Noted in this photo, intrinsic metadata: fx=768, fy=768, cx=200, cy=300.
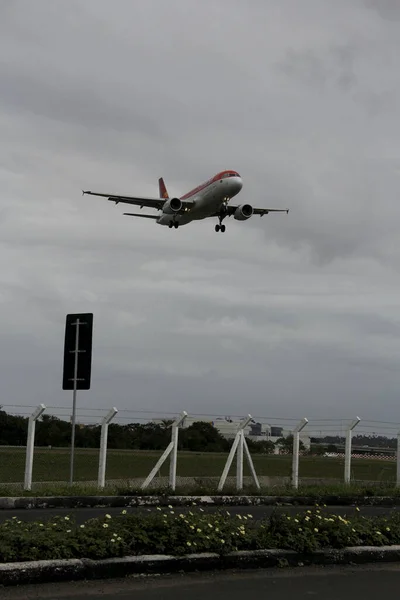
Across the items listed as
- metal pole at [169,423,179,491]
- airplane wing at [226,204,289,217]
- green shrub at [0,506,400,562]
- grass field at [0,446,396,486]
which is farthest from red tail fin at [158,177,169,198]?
green shrub at [0,506,400,562]

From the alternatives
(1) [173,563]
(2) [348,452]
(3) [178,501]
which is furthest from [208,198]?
(1) [173,563]

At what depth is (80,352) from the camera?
14.3 m

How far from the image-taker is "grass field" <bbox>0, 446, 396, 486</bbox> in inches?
580

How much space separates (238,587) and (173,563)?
66cm

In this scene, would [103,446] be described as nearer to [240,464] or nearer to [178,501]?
[178,501]

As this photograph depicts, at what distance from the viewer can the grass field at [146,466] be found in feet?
48.4

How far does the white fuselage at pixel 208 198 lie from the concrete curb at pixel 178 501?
25244mm

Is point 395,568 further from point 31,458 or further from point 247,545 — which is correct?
point 31,458

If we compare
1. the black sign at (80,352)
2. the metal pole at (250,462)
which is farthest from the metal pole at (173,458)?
the black sign at (80,352)

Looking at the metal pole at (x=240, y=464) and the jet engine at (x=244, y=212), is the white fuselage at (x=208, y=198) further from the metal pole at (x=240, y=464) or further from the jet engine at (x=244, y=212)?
the metal pole at (x=240, y=464)

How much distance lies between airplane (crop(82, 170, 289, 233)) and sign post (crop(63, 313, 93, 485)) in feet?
79.6

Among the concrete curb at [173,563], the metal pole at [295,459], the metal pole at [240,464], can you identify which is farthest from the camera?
the metal pole at [295,459]

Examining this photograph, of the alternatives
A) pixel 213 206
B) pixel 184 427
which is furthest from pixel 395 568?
pixel 213 206

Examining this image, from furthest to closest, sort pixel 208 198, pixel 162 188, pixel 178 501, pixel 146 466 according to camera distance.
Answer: pixel 162 188, pixel 208 198, pixel 146 466, pixel 178 501
